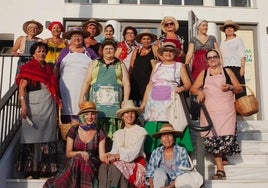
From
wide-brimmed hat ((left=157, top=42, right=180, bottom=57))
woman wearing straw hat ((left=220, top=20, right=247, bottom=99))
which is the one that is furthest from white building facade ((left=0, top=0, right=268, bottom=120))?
wide-brimmed hat ((left=157, top=42, right=180, bottom=57))

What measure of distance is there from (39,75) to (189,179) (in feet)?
6.99

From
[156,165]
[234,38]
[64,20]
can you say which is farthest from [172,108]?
[64,20]

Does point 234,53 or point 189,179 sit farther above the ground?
point 234,53

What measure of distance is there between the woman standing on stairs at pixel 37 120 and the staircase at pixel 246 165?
0.72 feet

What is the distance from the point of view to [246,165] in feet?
17.1

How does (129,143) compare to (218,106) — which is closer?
(129,143)

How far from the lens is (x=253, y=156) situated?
5.43 metres

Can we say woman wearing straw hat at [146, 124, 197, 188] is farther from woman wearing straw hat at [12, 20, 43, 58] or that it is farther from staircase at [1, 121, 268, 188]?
woman wearing straw hat at [12, 20, 43, 58]

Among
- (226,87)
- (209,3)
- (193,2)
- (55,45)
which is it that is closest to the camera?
(226,87)

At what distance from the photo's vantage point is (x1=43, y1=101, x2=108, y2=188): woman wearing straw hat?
4270mm

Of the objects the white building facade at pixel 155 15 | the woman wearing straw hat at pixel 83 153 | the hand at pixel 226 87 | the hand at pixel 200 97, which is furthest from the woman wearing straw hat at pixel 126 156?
the white building facade at pixel 155 15

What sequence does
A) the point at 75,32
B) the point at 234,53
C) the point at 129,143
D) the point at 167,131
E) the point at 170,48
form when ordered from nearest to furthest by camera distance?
the point at 167,131
the point at 129,143
the point at 170,48
the point at 75,32
the point at 234,53

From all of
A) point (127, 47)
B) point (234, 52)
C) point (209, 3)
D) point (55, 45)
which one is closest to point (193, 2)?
point (209, 3)

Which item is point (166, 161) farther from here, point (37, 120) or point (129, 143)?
point (37, 120)
